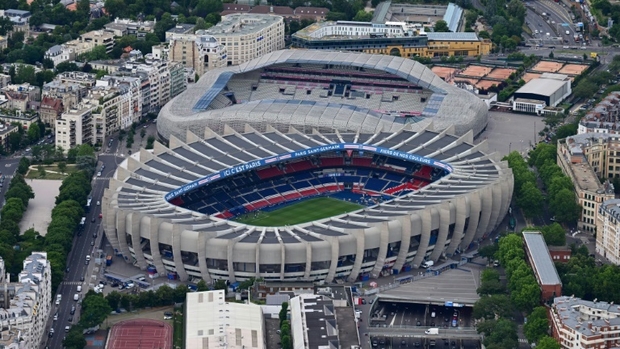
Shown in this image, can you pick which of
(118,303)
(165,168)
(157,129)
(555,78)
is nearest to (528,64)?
(555,78)

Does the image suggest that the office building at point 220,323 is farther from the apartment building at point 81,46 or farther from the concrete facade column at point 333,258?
the apartment building at point 81,46

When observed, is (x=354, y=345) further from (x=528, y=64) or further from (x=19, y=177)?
(x=528, y=64)

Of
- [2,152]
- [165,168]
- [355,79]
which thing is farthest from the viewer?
[355,79]

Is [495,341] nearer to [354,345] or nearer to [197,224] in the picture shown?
[354,345]

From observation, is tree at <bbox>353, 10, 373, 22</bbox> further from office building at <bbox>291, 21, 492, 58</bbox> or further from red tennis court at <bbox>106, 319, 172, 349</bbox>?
red tennis court at <bbox>106, 319, 172, 349</bbox>

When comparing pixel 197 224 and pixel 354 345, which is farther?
pixel 197 224

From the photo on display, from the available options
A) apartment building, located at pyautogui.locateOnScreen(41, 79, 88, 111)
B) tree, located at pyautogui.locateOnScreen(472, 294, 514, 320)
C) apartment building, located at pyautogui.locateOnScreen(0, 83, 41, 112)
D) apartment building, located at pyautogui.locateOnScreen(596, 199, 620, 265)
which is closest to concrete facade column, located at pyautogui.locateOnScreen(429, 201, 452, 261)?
apartment building, located at pyautogui.locateOnScreen(596, 199, 620, 265)

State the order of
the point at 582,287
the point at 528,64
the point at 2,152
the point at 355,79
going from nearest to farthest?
the point at 582,287
the point at 2,152
the point at 355,79
the point at 528,64
